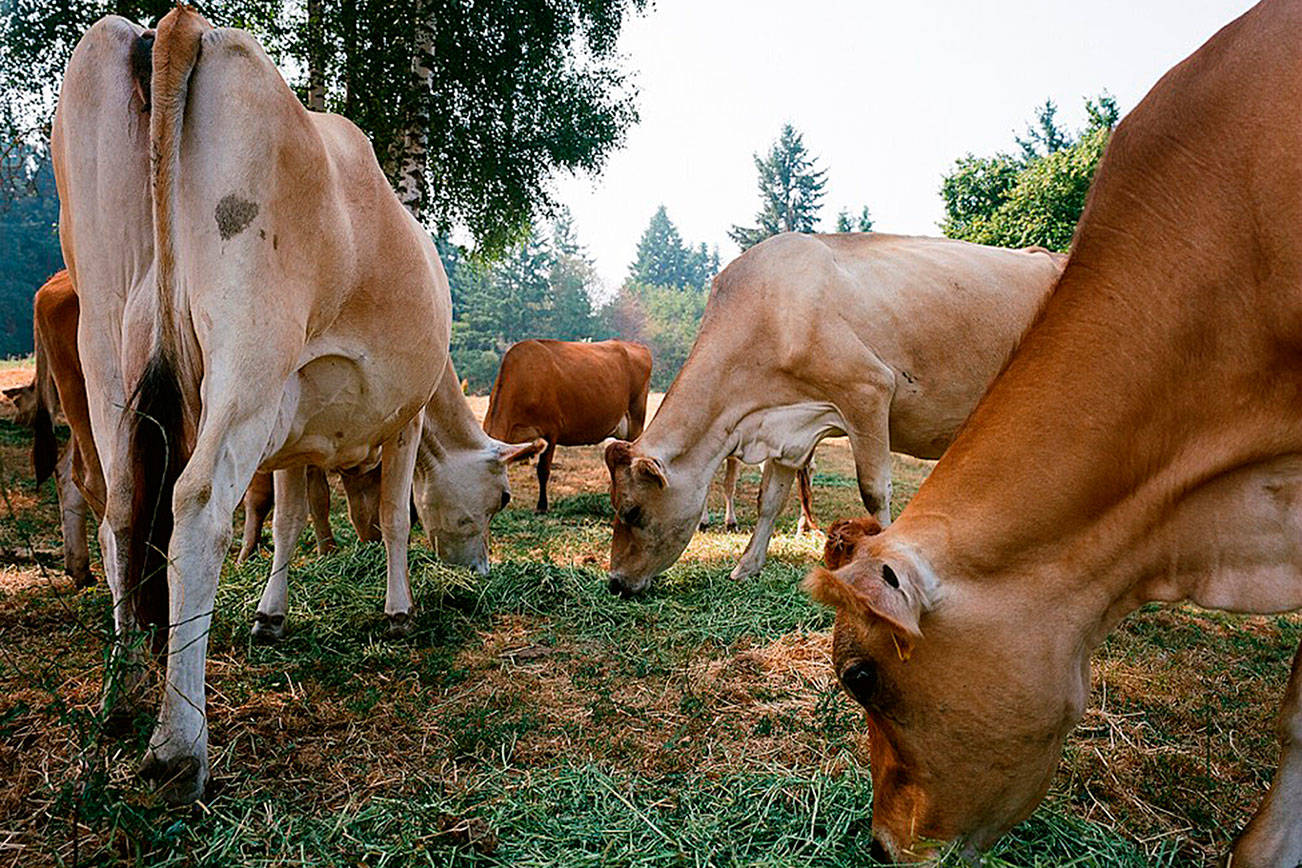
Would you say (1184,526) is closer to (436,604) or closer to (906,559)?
(906,559)

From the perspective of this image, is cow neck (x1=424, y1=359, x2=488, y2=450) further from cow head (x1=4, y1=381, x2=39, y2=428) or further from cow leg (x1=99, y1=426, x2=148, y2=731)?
cow head (x1=4, y1=381, x2=39, y2=428)

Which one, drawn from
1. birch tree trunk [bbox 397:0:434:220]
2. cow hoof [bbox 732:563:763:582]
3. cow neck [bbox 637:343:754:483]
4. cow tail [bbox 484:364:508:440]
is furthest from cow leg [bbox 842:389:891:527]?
birch tree trunk [bbox 397:0:434:220]

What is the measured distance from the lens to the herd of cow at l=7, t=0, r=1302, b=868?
1880 millimetres

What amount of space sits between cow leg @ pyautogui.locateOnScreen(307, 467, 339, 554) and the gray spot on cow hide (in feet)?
10.6

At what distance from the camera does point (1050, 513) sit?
1969 mm

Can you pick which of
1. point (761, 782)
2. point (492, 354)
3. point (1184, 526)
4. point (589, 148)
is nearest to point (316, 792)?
point (761, 782)

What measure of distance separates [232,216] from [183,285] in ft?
0.90

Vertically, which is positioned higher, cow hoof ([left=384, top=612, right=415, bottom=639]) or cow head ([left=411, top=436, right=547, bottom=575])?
cow head ([left=411, top=436, right=547, bottom=575])

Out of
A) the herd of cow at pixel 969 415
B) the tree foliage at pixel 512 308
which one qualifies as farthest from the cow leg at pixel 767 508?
the tree foliage at pixel 512 308

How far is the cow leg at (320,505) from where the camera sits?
5461 mm

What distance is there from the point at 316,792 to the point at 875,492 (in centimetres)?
400

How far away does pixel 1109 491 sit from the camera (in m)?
1.96

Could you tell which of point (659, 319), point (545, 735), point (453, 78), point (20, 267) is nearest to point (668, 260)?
point (659, 319)

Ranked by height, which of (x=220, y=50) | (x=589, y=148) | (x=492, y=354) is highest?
(x=589, y=148)
